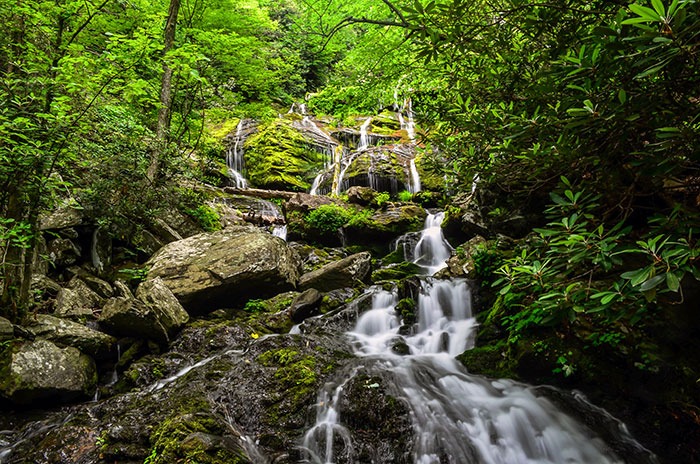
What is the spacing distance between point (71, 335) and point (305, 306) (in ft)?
11.9

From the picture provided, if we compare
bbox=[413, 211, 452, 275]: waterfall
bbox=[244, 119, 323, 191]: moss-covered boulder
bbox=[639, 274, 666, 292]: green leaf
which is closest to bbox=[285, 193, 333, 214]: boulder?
bbox=[244, 119, 323, 191]: moss-covered boulder

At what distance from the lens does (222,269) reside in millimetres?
7262

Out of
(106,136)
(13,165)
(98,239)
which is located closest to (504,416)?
(13,165)

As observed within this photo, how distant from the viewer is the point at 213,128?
20.0 m

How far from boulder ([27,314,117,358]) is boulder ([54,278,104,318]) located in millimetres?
360

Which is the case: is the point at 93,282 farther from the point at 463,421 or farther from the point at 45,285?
the point at 463,421

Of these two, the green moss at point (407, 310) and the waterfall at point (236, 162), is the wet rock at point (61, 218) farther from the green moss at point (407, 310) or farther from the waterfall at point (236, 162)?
the waterfall at point (236, 162)

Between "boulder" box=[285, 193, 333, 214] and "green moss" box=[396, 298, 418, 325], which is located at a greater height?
"boulder" box=[285, 193, 333, 214]

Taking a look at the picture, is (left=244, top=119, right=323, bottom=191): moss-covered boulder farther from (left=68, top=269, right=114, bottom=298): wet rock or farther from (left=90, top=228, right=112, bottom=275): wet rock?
(left=68, top=269, right=114, bottom=298): wet rock

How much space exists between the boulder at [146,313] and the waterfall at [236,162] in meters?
10.7

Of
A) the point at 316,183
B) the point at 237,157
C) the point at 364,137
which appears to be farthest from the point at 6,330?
the point at 364,137

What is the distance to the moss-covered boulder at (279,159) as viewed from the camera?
55.1 feet

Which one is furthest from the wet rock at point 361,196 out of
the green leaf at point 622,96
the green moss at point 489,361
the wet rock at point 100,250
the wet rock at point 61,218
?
the green leaf at point 622,96

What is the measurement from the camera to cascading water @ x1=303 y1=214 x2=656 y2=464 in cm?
366
